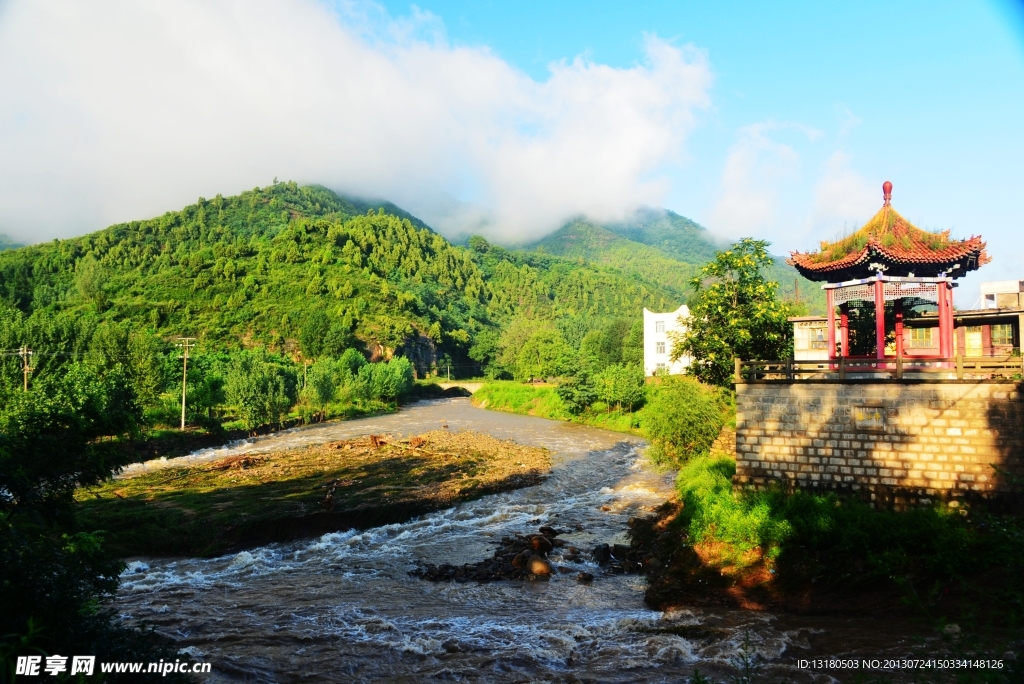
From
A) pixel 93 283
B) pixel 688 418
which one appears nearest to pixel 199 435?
pixel 688 418

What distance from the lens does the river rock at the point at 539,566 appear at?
1688 centimetres

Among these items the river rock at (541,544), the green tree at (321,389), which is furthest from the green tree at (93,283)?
the river rock at (541,544)

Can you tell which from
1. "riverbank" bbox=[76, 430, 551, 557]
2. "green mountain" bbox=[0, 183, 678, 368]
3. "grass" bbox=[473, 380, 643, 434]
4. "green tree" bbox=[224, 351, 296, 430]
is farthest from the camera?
"green mountain" bbox=[0, 183, 678, 368]

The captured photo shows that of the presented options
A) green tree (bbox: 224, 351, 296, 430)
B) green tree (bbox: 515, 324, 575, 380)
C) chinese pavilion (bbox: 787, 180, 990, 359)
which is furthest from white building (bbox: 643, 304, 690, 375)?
chinese pavilion (bbox: 787, 180, 990, 359)

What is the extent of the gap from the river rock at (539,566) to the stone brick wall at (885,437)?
609cm

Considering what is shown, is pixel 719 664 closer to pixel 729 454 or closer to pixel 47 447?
pixel 729 454

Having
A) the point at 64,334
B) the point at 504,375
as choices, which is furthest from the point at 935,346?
the point at 504,375

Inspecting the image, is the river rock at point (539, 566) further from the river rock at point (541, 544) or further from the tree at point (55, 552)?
the tree at point (55, 552)

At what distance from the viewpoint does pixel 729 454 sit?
22.2m

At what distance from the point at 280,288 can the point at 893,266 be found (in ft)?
324

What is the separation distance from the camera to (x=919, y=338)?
24594mm

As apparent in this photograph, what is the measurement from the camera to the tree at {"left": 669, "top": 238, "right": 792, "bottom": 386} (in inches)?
821

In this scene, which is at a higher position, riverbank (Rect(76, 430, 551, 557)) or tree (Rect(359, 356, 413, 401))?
tree (Rect(359, 356, 413, 401))

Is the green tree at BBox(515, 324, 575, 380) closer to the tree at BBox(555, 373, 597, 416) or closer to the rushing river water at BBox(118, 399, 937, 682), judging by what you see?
the tree at BBox(555, 373, 597, 416)
